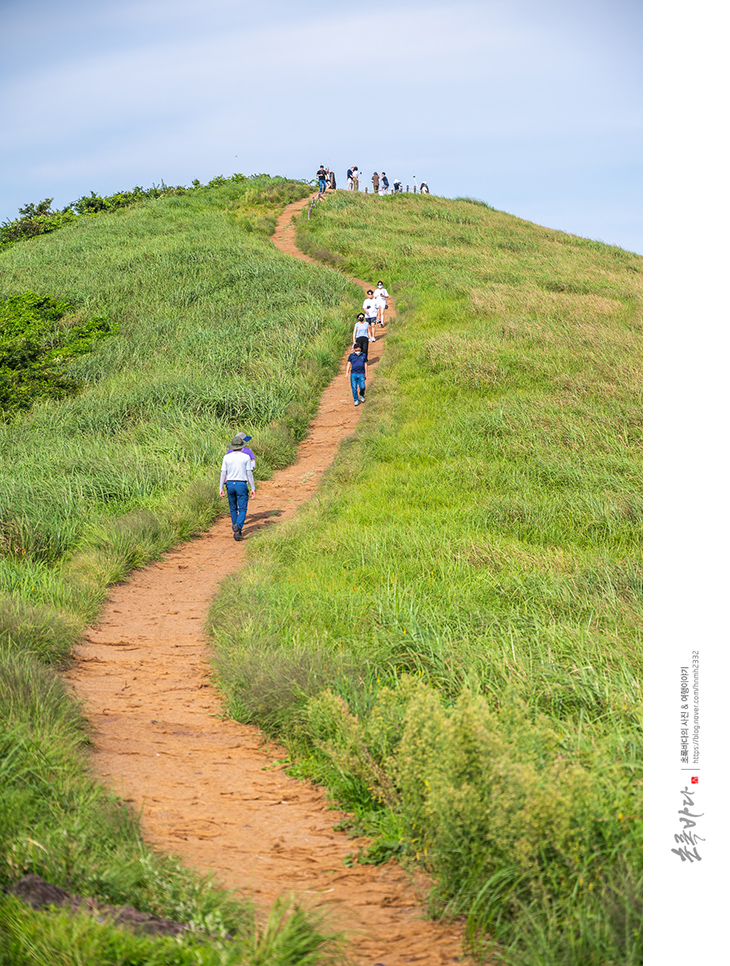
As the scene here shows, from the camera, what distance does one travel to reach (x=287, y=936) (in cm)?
310

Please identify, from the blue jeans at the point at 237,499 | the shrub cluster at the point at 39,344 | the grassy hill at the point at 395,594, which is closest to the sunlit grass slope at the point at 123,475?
the grassy hill at the point at 395,594

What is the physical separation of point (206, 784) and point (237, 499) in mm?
5963

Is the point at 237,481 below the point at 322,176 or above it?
below

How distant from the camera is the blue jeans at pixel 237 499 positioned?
34.8 feet

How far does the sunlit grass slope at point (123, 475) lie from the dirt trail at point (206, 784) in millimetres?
334

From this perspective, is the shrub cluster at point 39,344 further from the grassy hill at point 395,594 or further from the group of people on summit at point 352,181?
the group of people on summit at point 352,181

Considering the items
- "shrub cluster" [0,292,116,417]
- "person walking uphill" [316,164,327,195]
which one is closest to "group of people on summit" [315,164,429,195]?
"person walking uphill" [316,164,327,195]

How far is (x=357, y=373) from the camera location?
54.4ft

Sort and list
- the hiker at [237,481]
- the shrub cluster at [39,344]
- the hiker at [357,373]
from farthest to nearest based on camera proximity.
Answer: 1. the shrub cluster at [39,344]
2. the hiker at [357,373]
3. the hiker at [237,481]

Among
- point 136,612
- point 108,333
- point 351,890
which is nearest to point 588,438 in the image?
point 136,612

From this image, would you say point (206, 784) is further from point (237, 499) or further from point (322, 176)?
point (322, 176)

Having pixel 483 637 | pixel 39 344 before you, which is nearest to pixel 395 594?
pixel 483 637

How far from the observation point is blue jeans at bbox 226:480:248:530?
34.8ft

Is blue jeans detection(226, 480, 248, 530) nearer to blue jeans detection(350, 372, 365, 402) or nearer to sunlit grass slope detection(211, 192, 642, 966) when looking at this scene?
sunlit grass slope detection(211, 192, 642, 966)
